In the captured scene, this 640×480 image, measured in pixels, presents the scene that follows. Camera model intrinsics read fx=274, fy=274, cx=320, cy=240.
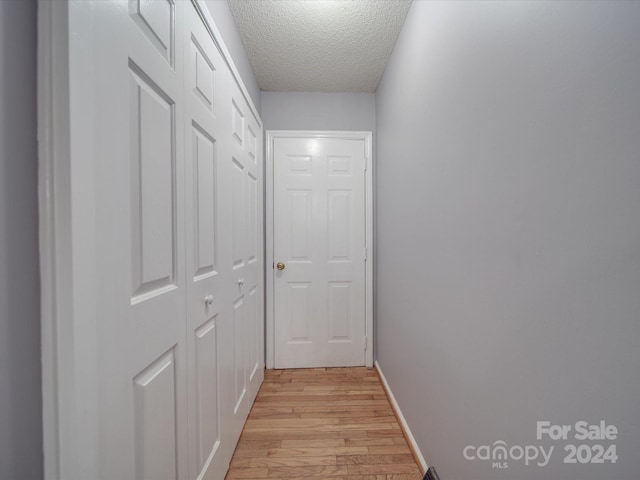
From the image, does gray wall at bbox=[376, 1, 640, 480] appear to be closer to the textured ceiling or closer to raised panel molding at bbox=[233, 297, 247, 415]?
the textured ceiling

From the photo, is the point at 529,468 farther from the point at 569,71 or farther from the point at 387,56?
the point at 387,56

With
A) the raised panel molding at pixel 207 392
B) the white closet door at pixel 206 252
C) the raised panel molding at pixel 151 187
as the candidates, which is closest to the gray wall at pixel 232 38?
the white closet door at pixel 206 252

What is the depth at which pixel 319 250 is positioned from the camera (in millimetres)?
2449

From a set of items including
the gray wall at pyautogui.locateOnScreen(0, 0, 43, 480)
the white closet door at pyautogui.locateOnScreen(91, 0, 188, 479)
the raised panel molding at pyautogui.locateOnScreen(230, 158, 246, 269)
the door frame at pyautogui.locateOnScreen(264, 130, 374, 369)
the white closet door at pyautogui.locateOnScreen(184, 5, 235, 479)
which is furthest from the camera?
the door frame at pyautogui.locateOnScreen(264, 130, 374, 369)

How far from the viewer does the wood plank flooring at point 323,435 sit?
139 cm

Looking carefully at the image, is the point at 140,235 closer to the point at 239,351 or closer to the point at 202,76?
the point at 202,76

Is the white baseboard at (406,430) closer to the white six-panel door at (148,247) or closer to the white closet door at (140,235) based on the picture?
the white six-panel door at (148,247)

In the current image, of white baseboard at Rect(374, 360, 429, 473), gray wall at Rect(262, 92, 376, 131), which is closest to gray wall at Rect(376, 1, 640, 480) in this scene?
white baseboard at Rect(374, 360, 429, 473)

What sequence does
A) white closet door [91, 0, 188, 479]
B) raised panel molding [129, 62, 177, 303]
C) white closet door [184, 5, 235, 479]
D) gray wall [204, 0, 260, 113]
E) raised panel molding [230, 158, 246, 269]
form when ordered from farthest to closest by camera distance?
1. raised panel molding [230, 158, 246, 269]
2. gray wall [204, 0, 260, 113]
3. white closet door [184, 5, 235, 479]
4. raised panel molding [129, 62, 177, 303]
5. white closet door [91, 0, 188, 479]

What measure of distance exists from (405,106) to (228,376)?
1809mm

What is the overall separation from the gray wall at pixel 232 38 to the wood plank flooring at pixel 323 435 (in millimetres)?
2207

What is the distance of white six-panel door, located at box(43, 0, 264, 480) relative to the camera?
0.51 m

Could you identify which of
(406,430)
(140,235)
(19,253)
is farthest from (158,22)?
(406,430)

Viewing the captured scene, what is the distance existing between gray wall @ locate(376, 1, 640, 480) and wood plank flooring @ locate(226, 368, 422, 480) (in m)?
0.29
